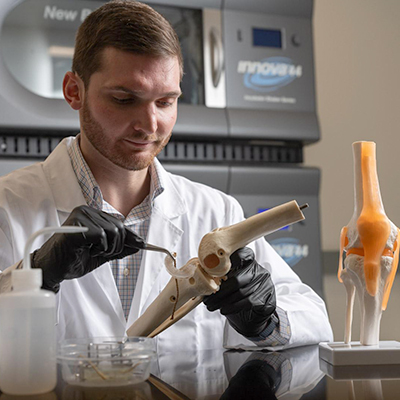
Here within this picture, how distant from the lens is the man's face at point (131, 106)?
4.49ft

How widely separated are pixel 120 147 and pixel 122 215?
20 cm

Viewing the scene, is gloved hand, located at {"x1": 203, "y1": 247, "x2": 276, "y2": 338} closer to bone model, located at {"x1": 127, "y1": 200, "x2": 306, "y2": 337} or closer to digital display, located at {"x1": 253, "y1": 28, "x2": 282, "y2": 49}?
bone model, located at {"x1": 127, "y1": 200, "x2": 306, "y2": 337}

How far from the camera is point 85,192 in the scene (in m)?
1.51

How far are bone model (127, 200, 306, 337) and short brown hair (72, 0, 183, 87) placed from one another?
2.01ft

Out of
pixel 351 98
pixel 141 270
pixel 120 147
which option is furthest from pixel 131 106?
pixel 351 98

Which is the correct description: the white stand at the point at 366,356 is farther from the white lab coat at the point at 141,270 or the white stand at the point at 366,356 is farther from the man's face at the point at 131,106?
the man's face at the point at 131,106

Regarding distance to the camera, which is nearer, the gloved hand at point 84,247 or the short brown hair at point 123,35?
the gloved hand at point 84,247

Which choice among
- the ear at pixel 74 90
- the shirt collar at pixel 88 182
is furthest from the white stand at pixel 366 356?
the ear at pixel 74 90

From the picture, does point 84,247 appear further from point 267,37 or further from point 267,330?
point 267,37

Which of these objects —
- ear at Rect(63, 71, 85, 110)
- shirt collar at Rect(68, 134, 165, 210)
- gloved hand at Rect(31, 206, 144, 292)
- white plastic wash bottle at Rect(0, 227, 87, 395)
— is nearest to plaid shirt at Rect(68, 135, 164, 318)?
shirt collar at Rect(68, 134, 165, 210)

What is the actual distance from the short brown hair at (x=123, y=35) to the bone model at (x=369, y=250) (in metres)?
0.60

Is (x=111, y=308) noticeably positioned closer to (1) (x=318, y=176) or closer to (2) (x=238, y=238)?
(2) (x=238, y=238)

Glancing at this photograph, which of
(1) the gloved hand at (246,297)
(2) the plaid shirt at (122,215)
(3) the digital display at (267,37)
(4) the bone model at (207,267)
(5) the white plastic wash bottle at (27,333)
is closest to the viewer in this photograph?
(5) the white plastic wash bottle at (27,333)

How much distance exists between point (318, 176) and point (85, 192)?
89 centimetres
